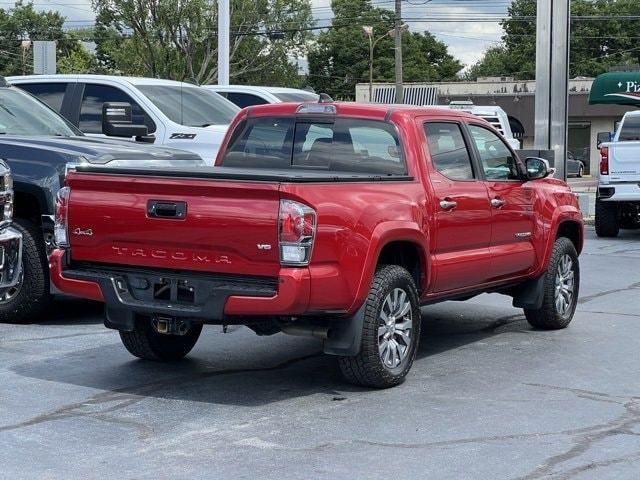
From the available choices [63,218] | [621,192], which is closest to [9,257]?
[63,218]

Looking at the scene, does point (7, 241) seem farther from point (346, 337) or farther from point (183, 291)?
point (346, 337)

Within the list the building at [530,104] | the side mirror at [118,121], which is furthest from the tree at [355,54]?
the side mirror at [118,121]

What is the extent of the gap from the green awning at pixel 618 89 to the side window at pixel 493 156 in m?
19.7

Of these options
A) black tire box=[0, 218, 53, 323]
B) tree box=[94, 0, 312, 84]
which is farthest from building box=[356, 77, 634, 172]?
black tire box=[0, 218, 53, 323]

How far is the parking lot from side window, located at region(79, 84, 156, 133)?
12.8 feet

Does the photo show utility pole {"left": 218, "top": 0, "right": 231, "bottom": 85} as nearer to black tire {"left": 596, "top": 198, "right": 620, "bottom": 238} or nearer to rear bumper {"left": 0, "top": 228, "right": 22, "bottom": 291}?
black tire {"left": 596, "top": 198, "right": 620, "bottom": 238}

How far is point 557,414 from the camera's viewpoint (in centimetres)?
671

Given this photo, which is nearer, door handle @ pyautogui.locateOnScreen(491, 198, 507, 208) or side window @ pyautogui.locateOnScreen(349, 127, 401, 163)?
side window @ pyautogui.locateOnScreen(349, 127, 401, 163)

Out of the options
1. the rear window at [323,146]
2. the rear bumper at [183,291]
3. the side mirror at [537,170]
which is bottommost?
the rear bumper at [183,291]

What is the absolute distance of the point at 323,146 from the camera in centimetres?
803

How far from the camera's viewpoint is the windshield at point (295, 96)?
694 inches

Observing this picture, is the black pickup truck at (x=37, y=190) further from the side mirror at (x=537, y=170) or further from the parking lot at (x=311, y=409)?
the side mirror at (x=537, y=170)

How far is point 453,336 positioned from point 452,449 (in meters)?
3.47

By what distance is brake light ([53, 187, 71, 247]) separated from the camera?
7.21 meters
